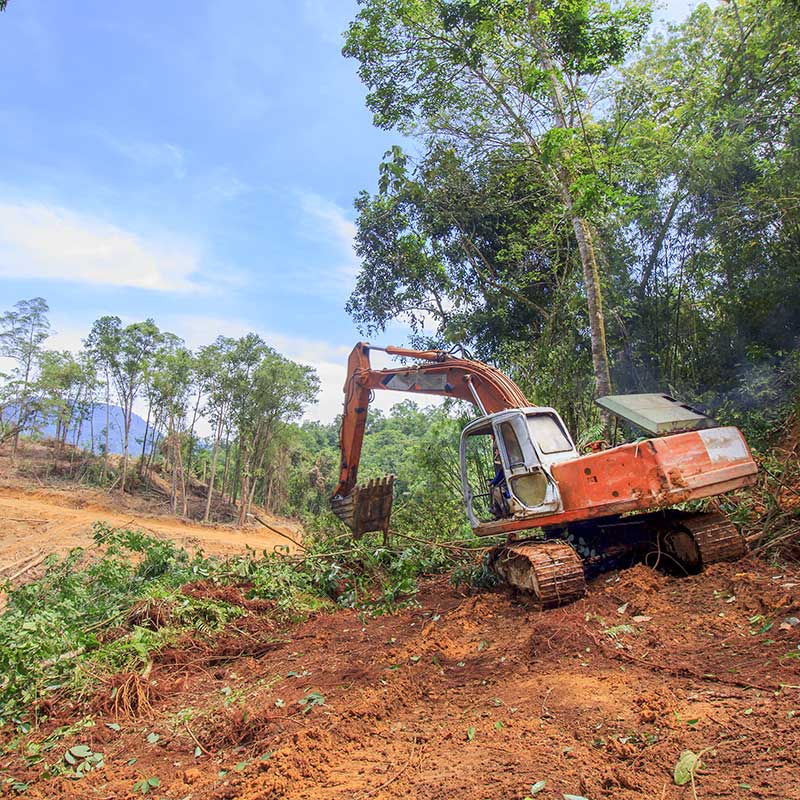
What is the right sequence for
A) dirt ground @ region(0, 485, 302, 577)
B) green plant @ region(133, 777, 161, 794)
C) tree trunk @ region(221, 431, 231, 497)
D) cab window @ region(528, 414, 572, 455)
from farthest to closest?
tree trunk @ region(221, 431, 231, 497) → dirt ground @ region(0, 485, 302, 577) → cab window @ region(528, 414, 572, 455) → green plant @ region(133, 777, 161, 794)

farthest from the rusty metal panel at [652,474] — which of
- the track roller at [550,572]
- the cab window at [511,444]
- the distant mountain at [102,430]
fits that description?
the distant mountain at [102,430]

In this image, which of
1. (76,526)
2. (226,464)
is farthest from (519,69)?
(226,464)

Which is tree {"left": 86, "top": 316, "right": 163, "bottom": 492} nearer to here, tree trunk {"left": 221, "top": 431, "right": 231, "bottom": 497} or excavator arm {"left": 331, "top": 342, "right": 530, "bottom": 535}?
tree trunk {"left": 221, "top": 431, "right": 231, "bottom": 497}

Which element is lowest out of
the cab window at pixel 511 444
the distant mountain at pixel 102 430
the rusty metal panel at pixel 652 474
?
the rusty metal panel at pixel 652 474

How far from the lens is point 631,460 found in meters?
5.59

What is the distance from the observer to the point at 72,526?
54.7 feet

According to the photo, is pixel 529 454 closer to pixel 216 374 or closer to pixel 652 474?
pixel 652 474

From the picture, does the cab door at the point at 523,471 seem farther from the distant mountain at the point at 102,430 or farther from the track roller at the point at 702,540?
the distant mountain at the point at 102,430

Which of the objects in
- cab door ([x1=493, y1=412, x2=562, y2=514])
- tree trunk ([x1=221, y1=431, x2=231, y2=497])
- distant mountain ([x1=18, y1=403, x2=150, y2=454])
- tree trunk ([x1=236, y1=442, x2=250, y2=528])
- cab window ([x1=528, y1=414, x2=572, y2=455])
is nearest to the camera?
cab door ([x1=493, y1=412, x2=562, y2=514])

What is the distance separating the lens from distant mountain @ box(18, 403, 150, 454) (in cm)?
2822

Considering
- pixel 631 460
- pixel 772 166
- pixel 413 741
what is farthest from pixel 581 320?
pixel 413 741

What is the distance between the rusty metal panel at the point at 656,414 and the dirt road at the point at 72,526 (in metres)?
8.91

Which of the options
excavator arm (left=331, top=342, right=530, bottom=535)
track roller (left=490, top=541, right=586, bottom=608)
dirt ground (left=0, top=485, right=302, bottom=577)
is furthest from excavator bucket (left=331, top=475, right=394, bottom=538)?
dirt ground (left=0, top=485, right=302, bottom=577)

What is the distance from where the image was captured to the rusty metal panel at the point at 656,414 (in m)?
5.81
